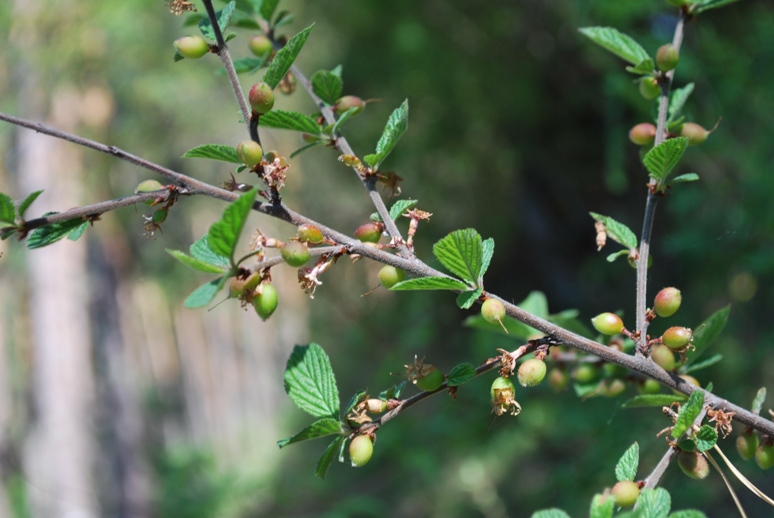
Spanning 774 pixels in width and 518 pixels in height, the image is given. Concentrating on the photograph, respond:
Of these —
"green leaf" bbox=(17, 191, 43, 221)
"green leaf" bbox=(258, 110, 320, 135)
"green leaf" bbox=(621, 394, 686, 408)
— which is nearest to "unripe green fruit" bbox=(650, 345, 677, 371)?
"green leaf" bbox=(621, 394, 686, 408)

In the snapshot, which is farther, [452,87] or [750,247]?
[452,87]

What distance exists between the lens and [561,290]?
7.02 feet

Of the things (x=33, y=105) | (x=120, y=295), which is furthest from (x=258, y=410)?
(x=33, y=105)

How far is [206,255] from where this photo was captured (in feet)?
0.99

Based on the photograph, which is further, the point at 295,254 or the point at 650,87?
the point at 650,87

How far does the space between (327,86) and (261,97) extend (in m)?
0.12

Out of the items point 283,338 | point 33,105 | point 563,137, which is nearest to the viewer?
point 563,137

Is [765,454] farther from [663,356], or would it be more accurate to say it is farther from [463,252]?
[463,252]

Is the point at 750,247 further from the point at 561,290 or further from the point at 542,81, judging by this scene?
the point at 561,290

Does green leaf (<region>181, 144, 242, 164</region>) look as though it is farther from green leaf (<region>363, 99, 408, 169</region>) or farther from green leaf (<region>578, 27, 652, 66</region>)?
green leaf (<region>578, 27, 652, 66</region>)

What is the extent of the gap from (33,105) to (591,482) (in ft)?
6.65

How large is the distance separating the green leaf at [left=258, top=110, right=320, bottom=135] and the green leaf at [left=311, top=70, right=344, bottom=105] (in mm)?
58

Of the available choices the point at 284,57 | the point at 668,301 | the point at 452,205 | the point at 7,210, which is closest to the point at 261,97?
the point at 284,57

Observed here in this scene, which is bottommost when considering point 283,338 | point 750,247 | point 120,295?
point 283,338
